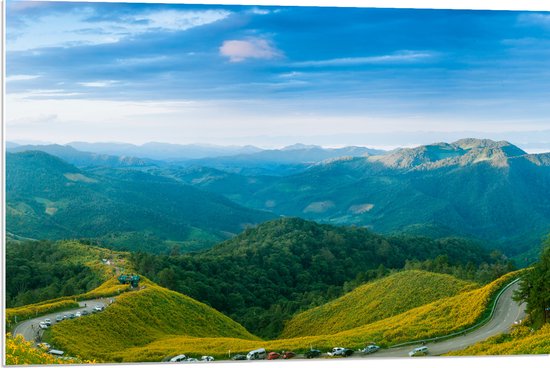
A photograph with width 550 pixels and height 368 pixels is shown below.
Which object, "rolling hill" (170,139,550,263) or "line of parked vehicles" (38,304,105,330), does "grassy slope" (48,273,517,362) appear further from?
"rolling hill" (170,139,550,263)

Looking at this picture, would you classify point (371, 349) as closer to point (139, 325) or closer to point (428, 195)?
point (139, 325)

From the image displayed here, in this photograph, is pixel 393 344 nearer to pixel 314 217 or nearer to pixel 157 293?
pixel 157 293

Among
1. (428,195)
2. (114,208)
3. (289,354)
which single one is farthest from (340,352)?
(428,195)

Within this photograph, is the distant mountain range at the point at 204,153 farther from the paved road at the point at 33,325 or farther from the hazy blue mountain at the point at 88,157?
the paved road at the point at 33,325

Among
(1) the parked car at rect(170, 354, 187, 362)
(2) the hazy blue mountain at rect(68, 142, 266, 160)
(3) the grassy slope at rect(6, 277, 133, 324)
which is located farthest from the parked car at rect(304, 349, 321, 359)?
(2) the hazy blue mountain at rect(68, 142, 266, 160)

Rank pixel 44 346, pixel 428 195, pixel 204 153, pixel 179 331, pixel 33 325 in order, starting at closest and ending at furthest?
1. pixel 44 346
2. pixel 33 325
3. pixel 179 331
4. pixel 204 153
5. pixel 428 195

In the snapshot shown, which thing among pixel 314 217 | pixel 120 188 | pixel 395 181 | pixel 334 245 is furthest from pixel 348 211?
pixel 334 245
